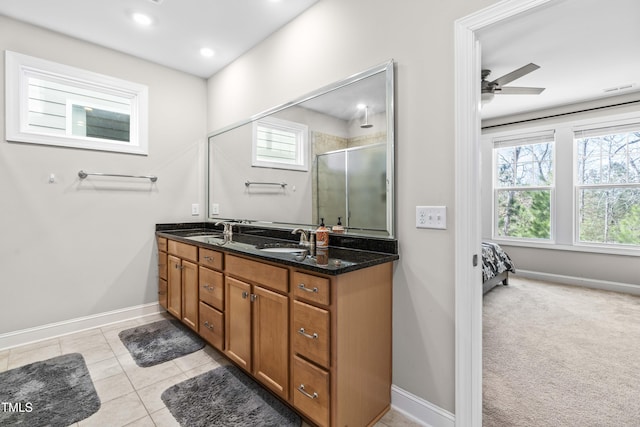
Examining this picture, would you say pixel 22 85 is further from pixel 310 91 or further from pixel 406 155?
pixel 406 155

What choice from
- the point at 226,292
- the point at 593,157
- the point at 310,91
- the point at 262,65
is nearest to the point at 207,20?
the point at 262,65

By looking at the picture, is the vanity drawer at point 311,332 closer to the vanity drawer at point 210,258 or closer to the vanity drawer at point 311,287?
the vanity drawer at point 311,287

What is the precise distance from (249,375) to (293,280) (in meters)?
0.92

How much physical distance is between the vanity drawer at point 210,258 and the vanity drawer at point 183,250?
0.33ft

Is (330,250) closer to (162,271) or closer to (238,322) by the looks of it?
(238,322)

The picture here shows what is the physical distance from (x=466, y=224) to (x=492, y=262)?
114 inches

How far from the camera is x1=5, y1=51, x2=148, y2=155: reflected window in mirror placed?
2.55 metres

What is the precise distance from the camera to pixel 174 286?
113 inches

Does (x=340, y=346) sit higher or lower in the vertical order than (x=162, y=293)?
higher

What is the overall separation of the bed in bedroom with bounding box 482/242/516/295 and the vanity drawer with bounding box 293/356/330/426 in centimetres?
292

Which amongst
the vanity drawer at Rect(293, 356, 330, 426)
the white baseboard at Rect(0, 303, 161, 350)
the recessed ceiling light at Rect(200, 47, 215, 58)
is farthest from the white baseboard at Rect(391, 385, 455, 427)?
the recessed ceiling light at Rect(200, 47, 215, 58)

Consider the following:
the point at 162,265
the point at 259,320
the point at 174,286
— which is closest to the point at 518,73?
the point at 259,320

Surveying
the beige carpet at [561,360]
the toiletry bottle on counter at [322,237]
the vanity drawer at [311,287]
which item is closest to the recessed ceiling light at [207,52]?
the toiletry bottle on counter at [322,237]

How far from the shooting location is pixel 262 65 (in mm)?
2840
